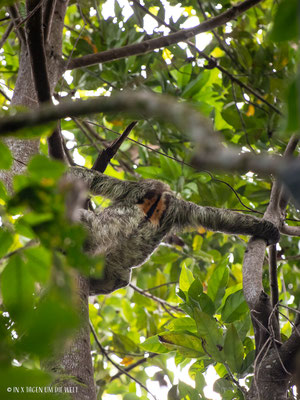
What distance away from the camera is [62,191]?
0.93 meters

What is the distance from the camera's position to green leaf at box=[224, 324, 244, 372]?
8.18 ft

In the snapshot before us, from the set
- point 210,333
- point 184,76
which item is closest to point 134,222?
point 210,333

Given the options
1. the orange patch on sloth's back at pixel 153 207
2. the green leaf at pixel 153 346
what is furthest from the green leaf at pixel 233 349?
the orange patch on sloth's back at pixel 153 207

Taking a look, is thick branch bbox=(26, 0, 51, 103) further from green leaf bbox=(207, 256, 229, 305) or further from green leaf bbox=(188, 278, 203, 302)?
green leaf bbox=(207, 256, 229, 305)

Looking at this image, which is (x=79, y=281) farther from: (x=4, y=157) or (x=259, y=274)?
(x=4, y=157)

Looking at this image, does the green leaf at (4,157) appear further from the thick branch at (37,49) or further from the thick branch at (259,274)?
the thick branch at (37,49)

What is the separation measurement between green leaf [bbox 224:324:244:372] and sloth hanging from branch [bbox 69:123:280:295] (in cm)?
92

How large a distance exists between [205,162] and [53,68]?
9.53ft

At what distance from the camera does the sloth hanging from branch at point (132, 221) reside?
10.8ft

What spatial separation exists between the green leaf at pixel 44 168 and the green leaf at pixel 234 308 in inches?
88.8

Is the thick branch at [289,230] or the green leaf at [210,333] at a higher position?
the thick branch at [289,230]

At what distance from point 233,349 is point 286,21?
6.91 ft

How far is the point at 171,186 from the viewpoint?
4.28 metres

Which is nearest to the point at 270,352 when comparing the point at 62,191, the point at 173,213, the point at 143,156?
the point at 173,213
